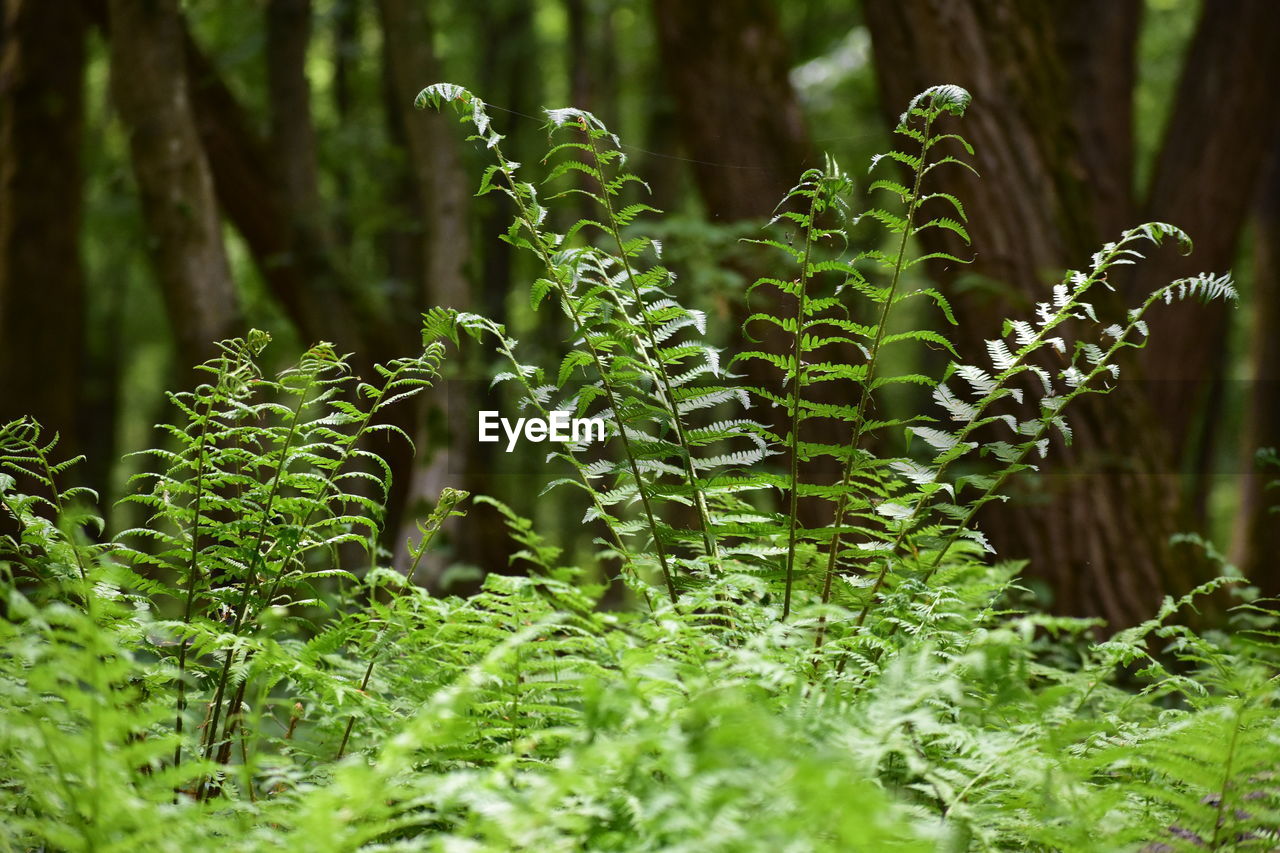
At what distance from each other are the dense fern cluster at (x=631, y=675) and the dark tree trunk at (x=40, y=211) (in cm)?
321

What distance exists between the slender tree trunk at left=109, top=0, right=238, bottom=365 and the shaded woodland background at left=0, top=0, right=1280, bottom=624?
1 centimetres

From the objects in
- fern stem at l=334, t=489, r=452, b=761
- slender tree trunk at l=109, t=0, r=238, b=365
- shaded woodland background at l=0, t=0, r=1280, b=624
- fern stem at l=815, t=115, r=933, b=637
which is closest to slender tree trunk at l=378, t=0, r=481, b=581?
shaded woodland background at l=0, t=0, r=1280, b=624

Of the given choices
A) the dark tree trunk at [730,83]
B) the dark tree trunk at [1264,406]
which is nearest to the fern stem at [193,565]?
Result: the dark tree trunk at [730,83]

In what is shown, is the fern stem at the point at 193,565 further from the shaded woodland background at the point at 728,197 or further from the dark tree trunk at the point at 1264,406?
the dark tree trunk at the point at 1264,406

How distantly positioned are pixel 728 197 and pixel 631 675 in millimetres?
3689

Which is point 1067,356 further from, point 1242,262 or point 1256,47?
point 1242,262

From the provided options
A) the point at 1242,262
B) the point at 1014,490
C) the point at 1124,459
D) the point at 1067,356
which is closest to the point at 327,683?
the point at 1067,356

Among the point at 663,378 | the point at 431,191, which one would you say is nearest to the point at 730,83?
the point at 431,191

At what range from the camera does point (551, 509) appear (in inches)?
584

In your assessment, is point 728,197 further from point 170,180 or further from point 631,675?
point 631,675

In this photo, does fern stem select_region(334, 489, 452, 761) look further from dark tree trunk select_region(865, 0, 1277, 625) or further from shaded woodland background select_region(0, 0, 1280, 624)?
dark tree trunk select_region(865, 0, 1277, 625)

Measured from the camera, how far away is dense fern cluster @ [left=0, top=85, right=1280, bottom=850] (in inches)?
36.8

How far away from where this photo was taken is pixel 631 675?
1178 millimetres

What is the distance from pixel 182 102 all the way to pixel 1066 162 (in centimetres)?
381
